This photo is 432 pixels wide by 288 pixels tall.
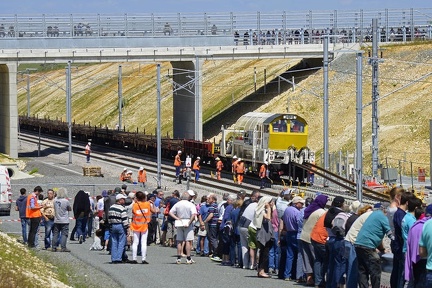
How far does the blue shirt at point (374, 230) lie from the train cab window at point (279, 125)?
3537cm

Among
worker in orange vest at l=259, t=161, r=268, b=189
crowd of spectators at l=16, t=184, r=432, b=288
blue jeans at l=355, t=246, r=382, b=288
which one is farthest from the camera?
worker in orange vest at l=259, t=161, r=268, b=189

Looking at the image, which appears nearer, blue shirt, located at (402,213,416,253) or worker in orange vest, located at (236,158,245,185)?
blue shirt, located at (402,213,416,253)

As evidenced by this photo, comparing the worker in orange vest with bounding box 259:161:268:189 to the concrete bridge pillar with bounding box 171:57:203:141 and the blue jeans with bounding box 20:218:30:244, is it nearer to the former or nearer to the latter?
the concrete bridge pillar with bounding box 171:57:203:141

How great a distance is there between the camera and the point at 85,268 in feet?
74.8

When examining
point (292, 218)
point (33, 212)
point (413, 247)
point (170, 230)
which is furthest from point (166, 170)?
point (413, 247)

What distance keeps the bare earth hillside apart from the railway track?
4.66 m

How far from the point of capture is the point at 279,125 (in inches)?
2085

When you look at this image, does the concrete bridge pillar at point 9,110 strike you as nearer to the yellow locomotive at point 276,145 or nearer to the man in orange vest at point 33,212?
the yellow locomotive at point 276,145

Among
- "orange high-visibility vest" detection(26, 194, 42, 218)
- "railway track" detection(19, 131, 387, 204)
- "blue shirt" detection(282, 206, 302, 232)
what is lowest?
"railway track" detection(19, 131, 387, 204)

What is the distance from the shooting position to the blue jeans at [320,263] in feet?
64.3

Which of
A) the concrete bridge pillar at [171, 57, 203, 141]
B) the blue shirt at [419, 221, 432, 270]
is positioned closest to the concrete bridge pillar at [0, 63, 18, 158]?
the concrete bridge pillar at [171, 57, 203, 141]

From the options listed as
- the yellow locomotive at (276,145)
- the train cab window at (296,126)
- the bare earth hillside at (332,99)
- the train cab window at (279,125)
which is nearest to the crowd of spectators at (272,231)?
the bare earth hillside at (332,99)

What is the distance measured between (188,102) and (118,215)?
5029 centimetres

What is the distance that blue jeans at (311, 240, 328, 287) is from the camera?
1959 centimetres
